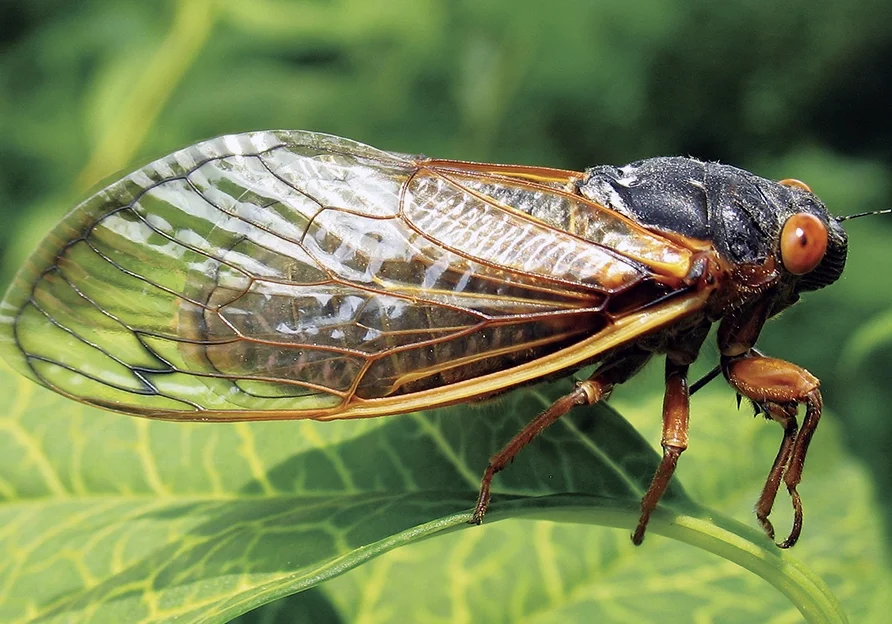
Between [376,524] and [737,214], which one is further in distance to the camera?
[737,214]

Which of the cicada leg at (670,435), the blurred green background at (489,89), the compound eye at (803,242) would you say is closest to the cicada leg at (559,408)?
the cicada leg at (670,435)

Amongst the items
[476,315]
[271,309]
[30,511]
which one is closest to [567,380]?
[476,315]

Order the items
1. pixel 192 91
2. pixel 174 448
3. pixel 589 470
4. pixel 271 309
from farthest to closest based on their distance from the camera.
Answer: pixel 192 91 → pixel 174 448 → pixel 271 309 → pixel 589 470

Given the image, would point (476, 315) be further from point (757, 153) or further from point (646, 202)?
point (757, 153)

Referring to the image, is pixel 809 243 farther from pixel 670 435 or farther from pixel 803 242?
pixel 670 435

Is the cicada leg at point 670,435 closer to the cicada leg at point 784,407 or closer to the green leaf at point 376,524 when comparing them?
the green leaf at point 376,524

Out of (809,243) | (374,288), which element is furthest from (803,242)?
(374,288)

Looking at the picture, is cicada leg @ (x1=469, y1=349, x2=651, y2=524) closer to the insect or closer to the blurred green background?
the insect
